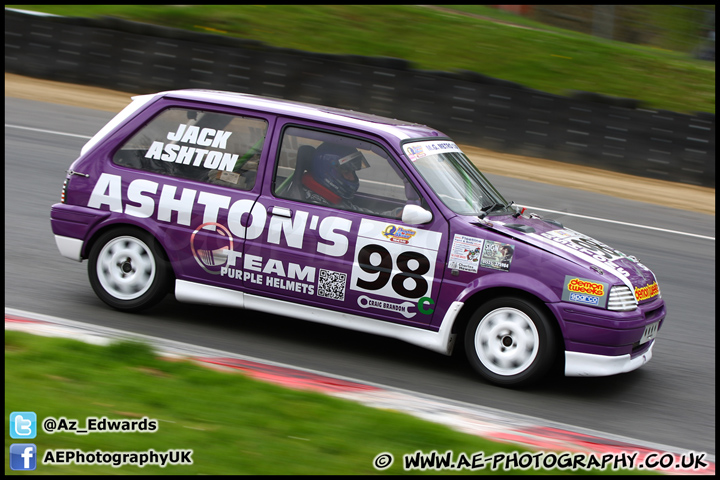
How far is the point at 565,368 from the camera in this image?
561 centimetres

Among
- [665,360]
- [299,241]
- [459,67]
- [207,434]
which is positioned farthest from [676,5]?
[207,434]

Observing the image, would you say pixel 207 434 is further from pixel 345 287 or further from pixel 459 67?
pixel 459 67

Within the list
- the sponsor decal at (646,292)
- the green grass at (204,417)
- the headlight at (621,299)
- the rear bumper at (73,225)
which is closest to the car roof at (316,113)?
the rear bumper at (73,225)

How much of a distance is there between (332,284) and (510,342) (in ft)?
4.41

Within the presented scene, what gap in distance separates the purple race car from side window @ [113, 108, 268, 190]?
1cm

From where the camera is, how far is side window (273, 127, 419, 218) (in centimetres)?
595

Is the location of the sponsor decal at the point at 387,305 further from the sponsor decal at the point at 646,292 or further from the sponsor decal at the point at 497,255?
the sponsor decal at the point at 646,292

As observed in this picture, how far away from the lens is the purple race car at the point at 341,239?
18.4 feet

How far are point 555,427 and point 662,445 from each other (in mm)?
661

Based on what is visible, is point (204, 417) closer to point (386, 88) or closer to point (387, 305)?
point (387, 305)

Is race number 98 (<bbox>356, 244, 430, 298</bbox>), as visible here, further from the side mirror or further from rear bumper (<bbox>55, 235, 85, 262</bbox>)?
rear bumper (<bbox>55, 235, 85, 262</bbox>)

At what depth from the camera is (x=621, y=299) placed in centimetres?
558

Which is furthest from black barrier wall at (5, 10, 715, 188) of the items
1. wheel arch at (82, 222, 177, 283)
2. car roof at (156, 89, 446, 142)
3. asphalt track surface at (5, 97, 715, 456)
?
wheel arch at (82, 222, 177, 283)

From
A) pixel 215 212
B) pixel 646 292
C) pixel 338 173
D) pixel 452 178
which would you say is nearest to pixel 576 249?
pixel 646 292
